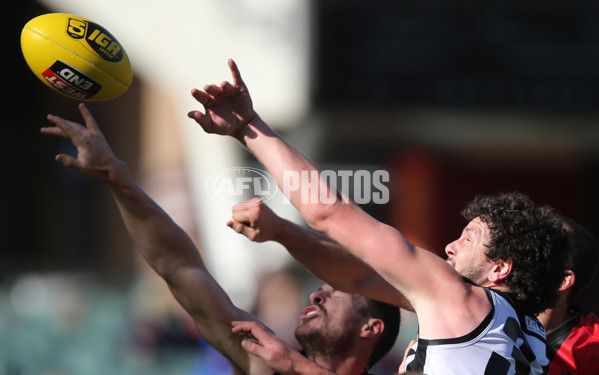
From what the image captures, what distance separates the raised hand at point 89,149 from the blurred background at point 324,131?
5.53 m

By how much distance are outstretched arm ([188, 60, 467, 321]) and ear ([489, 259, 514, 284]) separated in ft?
1.36

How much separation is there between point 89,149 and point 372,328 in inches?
75.5

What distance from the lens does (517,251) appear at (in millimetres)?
3840

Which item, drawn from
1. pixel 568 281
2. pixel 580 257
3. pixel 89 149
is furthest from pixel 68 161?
pixel 580 257

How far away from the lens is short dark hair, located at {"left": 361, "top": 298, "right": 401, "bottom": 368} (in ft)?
16.4

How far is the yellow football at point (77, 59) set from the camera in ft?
15.3

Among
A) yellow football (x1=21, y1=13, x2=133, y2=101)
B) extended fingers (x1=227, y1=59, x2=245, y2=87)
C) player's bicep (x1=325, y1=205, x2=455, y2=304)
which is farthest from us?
yellow football (x1=21, y1=13, x2=133, y2=101)

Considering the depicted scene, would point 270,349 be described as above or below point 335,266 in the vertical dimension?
below

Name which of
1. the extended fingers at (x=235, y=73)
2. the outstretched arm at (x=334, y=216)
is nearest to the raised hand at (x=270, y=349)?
the outstretched arm at (x=334, y=216)

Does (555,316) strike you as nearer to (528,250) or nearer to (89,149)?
(528,250)

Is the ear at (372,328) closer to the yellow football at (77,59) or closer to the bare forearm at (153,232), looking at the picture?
the bare forearm at (153,232)

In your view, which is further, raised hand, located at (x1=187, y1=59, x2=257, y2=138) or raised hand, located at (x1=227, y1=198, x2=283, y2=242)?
raised hand, located at (x1=227, y1=198, x2=283, y2=242)

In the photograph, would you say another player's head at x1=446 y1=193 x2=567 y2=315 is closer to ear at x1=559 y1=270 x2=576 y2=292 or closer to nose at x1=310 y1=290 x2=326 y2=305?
ear at x1=559 y1=270 x2=576 y2=292

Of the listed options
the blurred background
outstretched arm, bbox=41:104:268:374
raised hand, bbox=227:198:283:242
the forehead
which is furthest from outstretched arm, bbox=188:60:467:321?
the blurred background
